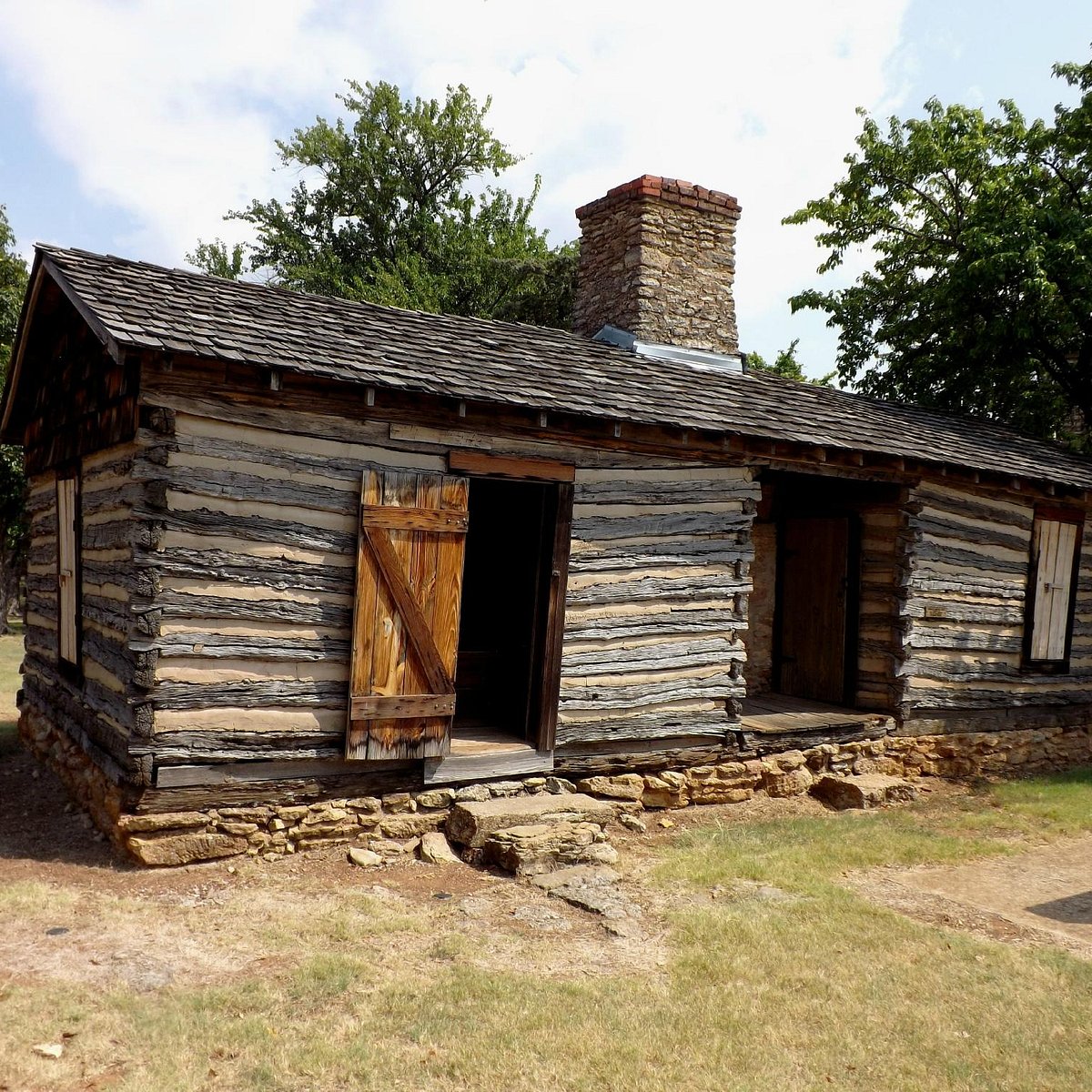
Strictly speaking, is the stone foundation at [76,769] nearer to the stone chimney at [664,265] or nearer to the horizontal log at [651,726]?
the horizontal log at [651,726]

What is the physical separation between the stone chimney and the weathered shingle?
779mm

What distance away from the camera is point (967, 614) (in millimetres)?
10609

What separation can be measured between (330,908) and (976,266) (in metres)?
12.7

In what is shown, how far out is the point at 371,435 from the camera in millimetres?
7090

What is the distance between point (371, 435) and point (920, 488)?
6.13m

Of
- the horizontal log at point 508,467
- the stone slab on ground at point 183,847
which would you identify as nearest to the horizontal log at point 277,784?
the stone slab on ground at point 183,847

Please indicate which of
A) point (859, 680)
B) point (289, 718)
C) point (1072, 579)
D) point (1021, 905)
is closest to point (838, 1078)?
point (1021, 905)

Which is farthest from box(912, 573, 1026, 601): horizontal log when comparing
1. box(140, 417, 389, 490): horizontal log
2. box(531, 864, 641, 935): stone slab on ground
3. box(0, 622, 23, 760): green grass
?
box(0, 622, 23, 760): green grass

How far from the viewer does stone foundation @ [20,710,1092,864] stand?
654 cm

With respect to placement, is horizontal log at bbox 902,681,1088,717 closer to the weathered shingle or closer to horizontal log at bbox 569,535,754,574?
the weathered shingle

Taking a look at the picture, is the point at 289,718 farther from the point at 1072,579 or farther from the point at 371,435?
the point at 1072,579

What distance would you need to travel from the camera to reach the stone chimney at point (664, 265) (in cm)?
1100

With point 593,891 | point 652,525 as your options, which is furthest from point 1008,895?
point 652,525

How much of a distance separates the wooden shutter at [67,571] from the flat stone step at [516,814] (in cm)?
374
